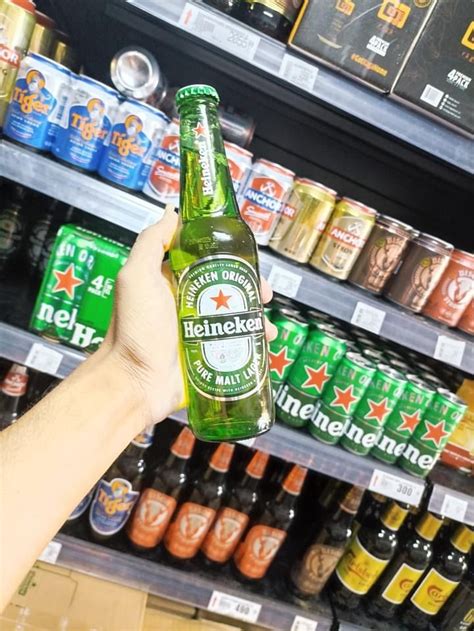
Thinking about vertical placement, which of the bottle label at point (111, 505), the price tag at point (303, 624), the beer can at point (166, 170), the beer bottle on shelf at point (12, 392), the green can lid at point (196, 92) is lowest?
the price tag at point (303, 624)

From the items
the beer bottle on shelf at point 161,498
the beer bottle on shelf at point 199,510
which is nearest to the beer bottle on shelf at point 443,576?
the beer bottle on shelf at point 199,510

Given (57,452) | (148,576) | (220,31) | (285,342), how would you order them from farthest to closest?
1. (148,576)
2. (285,342)
3. (220,31)
4. (57,452)

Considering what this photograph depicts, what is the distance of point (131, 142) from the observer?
3.77ft

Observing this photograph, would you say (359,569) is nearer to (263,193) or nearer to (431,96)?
(263,193)

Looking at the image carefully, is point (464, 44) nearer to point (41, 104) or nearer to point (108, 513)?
point (41, 104)

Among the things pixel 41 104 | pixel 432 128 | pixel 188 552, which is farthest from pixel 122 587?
pixel 432 128

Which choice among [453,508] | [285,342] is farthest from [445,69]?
[453,508]

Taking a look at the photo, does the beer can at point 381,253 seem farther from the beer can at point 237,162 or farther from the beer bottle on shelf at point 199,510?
the beer bottle on shelf at point 199,510

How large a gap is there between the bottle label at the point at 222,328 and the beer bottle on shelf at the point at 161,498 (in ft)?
1.85

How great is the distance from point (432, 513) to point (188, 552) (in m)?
0.68

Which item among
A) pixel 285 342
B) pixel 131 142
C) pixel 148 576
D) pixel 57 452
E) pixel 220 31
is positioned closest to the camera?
pixel 57 452

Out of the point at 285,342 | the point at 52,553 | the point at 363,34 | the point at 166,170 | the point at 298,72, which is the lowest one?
the point at 52,553

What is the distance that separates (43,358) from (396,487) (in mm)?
934

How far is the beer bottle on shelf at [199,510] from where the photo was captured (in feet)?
4.59
